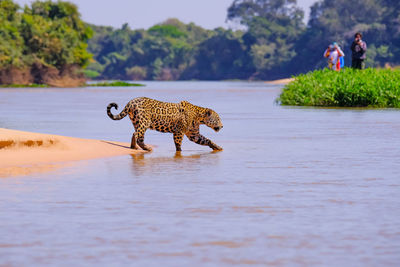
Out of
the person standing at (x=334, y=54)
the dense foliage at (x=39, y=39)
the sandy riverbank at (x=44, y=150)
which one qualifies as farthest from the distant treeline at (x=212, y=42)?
→ the sandy riverbank at (x=44, y=150)

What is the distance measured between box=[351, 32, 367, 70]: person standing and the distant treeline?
48.7 meters

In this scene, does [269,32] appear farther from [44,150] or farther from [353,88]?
[44,150]

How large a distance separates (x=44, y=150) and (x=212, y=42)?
5485 inches

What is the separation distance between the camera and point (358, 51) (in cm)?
3828

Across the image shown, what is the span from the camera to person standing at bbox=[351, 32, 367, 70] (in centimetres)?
3806

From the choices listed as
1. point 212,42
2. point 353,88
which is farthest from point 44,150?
point 212,42

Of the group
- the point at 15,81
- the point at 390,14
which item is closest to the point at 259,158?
the point at 15,81

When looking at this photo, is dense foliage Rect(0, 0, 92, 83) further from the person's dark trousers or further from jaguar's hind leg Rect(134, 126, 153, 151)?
jaguar's hind leg Rect(134, 126, 153, 151)

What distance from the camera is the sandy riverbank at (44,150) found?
13943 millimetres

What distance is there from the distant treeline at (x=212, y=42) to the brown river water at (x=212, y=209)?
6988cm

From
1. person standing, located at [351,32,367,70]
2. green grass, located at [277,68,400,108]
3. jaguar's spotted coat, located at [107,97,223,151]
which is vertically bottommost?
green grass, located at [277,68,400,108]

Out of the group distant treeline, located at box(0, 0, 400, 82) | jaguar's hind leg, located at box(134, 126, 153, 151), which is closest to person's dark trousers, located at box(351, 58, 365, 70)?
jaguar's hind leg, located at box(134, 126, 153, 151)

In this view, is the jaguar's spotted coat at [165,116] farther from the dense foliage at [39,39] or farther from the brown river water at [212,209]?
the dense foliage at [39,39]

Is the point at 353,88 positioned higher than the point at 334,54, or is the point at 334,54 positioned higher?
the point at 334,54
